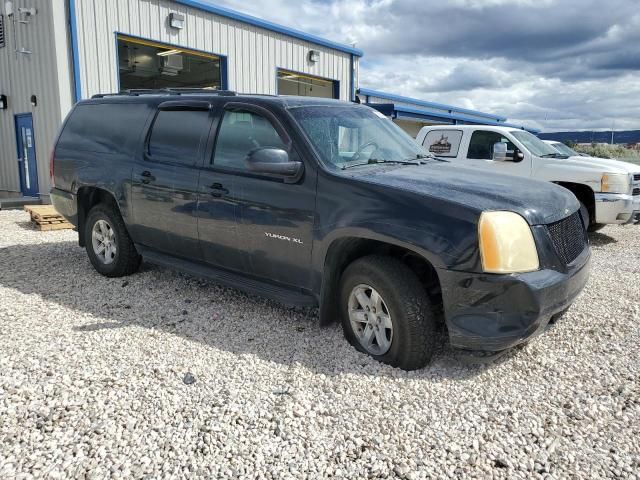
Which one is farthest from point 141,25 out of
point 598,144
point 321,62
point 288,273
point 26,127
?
point 598,144

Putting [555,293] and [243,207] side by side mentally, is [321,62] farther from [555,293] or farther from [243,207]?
[555,293]

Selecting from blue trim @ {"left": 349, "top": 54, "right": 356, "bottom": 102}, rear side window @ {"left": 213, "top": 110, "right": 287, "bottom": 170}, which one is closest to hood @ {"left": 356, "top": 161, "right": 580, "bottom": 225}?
rear side window @ {"left": 213, "top": 110, "right": 287, "bottom": 170}

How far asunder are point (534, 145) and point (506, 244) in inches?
267

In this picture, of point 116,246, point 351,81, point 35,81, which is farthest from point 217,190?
point 351,81

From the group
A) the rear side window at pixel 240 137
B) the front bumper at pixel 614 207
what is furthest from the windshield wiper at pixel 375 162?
the front bumper at pixel 614 207

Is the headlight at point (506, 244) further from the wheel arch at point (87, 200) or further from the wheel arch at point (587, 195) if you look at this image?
the wheel arch at point (587, 195)

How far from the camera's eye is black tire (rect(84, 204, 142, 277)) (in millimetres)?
5547

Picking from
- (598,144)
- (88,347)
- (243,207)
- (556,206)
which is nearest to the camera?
(556,206)

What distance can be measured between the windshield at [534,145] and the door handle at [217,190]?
629cm

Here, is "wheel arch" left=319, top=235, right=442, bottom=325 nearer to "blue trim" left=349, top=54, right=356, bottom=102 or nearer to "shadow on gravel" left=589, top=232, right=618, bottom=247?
"shadow on gravel" left=589, top=232, right=618, bottom=247

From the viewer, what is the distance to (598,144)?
101 ft

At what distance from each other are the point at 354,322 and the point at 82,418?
1.83 meters

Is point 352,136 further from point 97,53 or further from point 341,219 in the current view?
point 97,53

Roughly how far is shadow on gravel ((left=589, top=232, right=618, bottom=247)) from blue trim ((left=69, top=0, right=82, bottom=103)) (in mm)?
9823
